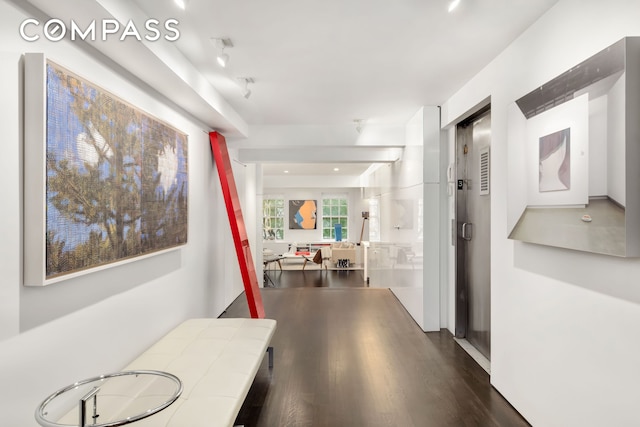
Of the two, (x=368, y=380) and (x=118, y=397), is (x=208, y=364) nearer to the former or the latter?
(x=118, y=397)

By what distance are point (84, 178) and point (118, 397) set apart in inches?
45.4

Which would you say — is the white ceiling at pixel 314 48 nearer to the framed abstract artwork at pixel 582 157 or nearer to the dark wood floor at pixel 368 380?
the framed abstract artwork at pixel 582 157

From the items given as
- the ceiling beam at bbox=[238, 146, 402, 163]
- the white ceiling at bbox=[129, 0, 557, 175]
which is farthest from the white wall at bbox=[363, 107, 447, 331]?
the white ceiling at bbox=[129, 0, 557, 175]

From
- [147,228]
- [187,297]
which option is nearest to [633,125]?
[147,228]

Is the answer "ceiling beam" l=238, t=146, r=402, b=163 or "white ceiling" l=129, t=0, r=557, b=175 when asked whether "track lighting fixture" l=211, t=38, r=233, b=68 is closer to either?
"white ceiling" l=129, t=0, r=557, b=175

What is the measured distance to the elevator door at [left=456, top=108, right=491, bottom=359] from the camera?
11.1 ft

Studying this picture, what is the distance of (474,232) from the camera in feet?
12.1

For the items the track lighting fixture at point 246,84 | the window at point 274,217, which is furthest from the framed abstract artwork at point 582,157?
the window at point 274,217

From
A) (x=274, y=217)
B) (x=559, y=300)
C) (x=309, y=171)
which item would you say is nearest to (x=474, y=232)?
(x=559, y=300)

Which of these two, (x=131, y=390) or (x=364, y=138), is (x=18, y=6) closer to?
(x=131, y=390)

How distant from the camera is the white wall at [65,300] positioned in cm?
155

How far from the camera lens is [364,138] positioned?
513cm

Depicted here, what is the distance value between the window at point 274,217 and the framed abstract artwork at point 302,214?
36 centimetres

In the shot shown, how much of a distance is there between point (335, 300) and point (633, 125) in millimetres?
4577
